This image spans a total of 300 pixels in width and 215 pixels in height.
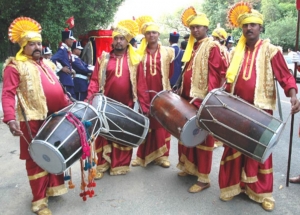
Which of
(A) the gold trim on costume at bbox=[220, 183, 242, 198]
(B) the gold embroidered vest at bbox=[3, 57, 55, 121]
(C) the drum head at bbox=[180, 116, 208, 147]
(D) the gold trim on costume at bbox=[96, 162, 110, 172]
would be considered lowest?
(D) the gold trim on costume at bbox=[96, 162, 110, 172]

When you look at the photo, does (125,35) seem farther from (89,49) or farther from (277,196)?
(89,49)

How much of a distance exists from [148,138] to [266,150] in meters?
2.02

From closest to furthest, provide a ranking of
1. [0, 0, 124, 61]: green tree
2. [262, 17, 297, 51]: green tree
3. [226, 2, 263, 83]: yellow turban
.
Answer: [226, 2, 263, 83]: yellow turban, [0, 0, 124, 61]: green tree, [262, 17, 297, 51]: green tree

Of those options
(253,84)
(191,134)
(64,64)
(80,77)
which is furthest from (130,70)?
(80,77)

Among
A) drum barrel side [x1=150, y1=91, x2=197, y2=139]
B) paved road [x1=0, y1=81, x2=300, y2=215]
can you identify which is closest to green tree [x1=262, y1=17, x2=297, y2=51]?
paved road [x1=0, y1=81, x2=300, y2=215]

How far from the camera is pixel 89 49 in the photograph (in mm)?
9141

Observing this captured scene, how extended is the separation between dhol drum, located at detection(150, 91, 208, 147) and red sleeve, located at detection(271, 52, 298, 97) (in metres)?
0.91

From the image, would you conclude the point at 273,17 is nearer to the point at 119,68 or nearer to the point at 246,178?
the point at 119,68

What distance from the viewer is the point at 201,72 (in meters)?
3.62

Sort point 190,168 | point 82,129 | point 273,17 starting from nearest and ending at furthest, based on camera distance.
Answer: point 82,129 < point 190,168 < point 273,17

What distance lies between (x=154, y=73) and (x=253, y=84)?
5.13 ft

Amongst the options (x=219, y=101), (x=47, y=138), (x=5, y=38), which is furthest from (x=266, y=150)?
(x=5, y=38)

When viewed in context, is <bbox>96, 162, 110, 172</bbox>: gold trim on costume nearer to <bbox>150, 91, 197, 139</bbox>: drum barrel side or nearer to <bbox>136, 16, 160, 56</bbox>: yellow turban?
<bbox>150, 91, 197, 139</bbox>: drum barrel side

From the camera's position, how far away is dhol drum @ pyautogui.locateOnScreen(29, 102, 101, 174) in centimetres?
275
